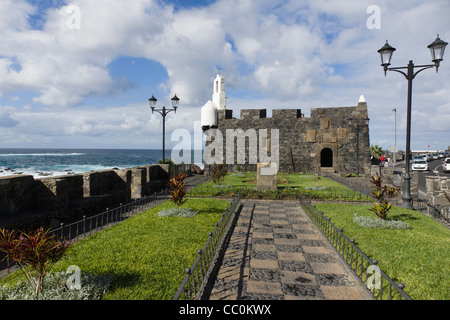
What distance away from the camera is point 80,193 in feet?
35.2

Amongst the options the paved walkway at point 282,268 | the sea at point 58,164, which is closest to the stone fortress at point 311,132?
the paved walkway at point 282,268

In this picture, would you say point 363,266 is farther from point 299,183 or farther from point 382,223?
point 299,183

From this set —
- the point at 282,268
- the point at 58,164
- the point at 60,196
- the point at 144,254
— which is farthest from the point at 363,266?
the point at 58,164

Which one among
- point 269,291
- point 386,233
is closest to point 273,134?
point 386,233

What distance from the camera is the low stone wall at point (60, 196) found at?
761 centimetres

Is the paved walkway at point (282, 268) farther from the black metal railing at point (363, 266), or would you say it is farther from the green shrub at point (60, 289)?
the green shrub at point (60, 289)

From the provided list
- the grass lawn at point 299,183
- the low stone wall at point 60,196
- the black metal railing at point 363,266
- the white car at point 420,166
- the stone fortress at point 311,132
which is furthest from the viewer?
the white car at point 420,166

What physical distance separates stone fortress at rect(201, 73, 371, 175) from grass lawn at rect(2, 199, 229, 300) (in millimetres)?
16889

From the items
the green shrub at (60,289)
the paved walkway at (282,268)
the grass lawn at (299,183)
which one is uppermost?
the grass lawn at (299,183)

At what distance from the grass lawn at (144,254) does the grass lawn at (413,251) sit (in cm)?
412

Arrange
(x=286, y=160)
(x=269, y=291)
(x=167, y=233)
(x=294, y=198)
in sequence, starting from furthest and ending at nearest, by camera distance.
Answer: (x=286, y=160) < (x=294, y=198) < (x=167, y=233) < (x=269, y=291)

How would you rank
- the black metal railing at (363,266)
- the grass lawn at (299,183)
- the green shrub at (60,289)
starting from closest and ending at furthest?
the green shrub at (60,289) → the black metal railing at (363,266) → the grass lawn at (299,183)
